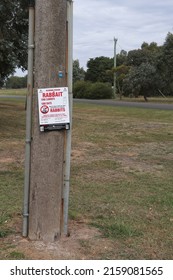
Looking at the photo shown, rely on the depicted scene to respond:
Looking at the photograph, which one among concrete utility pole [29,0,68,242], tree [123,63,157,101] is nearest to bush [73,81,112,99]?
tree [123,63,157,101]

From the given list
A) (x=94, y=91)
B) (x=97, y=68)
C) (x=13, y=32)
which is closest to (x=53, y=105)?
(x=13, y=32)

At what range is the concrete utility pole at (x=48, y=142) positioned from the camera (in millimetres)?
3891

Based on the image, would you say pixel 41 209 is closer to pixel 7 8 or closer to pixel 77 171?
pixel 77 171

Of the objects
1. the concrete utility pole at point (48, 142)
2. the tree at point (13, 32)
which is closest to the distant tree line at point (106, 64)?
the tree at point (13, 32)

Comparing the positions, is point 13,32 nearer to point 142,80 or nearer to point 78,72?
point 142,80

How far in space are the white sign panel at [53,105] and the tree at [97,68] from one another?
80.7 meters

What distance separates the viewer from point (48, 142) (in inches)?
156

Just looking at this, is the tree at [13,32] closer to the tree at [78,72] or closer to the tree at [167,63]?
the tree at [167,63]

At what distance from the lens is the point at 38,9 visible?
3910mm

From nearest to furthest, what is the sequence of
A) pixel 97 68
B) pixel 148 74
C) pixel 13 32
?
pixel 13 32 < pixel 148 74 < pixel 97 68

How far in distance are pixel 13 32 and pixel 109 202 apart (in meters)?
9.02

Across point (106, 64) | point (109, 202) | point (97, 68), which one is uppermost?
point (106, 64)

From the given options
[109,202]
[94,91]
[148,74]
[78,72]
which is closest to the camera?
[109,202]

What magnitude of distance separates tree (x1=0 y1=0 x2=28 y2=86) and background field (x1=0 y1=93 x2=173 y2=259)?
308 cm
